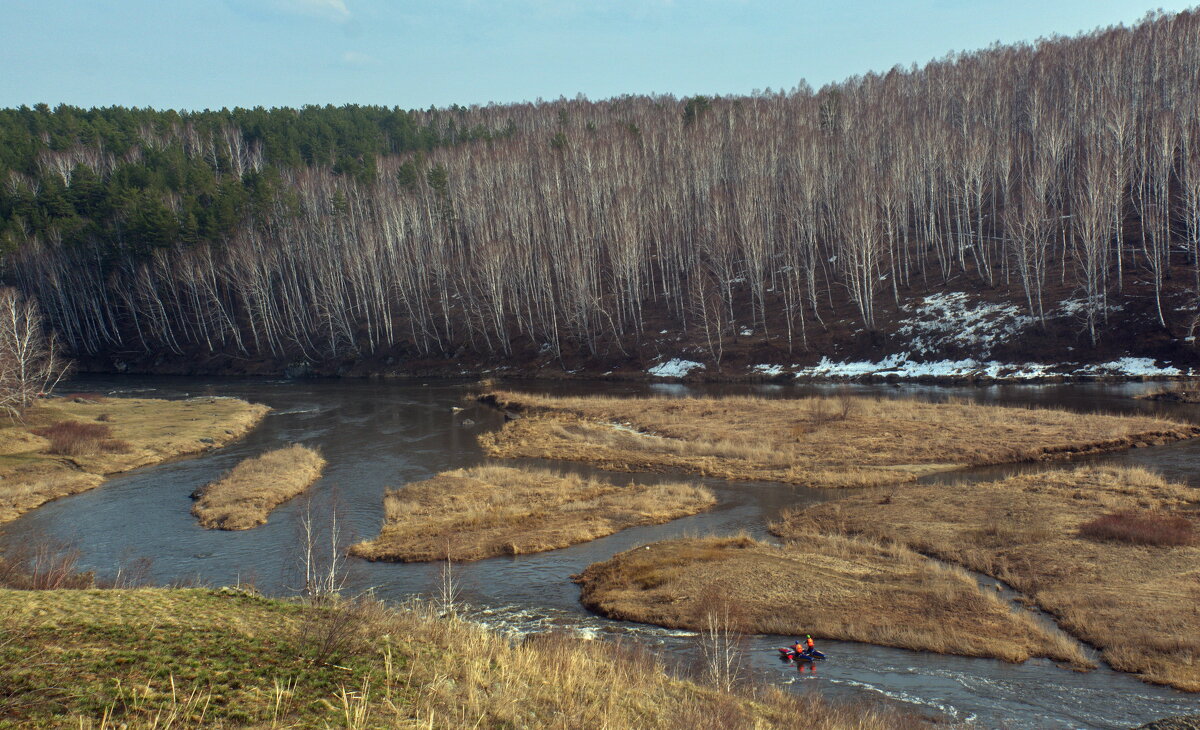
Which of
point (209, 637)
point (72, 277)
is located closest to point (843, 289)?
point (209, 637)

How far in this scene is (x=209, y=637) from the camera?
10.1 m

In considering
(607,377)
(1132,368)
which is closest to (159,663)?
(1132,368)

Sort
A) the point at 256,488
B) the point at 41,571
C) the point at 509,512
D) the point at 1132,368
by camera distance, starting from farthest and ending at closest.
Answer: the point at 1132,368 → the point at 256,488 → the point at 509,512 → the point at 41,571

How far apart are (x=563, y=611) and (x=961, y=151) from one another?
7721 centimetres

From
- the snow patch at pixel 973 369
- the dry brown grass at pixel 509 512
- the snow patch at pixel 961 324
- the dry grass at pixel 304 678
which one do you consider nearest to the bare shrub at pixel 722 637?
the dry grass at pixel 304 678

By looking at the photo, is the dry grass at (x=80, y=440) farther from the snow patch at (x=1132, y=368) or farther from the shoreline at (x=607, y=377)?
the snow patch at (x=1132, y=368)

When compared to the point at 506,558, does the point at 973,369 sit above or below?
above

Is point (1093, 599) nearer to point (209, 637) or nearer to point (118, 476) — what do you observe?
point (209, 637)

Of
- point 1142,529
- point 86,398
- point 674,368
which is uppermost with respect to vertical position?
point 86,398

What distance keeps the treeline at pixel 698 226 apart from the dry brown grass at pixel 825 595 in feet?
151

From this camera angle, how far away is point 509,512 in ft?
93.2

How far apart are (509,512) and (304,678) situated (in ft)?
63.3

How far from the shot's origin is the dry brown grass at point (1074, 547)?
1549 cm

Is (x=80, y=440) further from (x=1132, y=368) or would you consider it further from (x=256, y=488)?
(x=1132, y=368)
